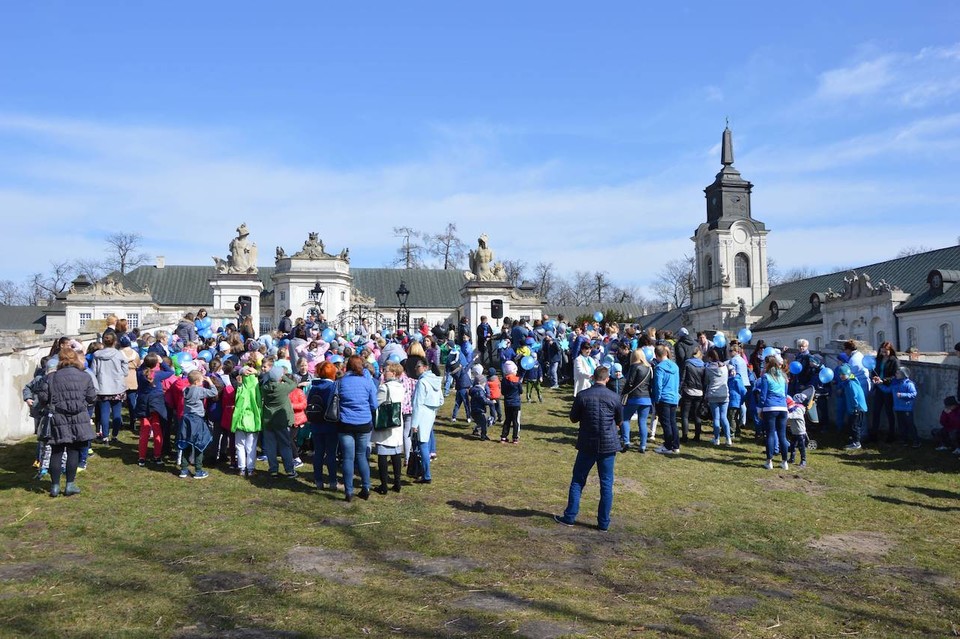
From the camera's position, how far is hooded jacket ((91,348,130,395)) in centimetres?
1234

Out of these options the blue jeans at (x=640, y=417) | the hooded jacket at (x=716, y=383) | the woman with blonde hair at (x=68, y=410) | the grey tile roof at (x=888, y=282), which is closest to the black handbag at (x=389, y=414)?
the woman with blonde hair at (x=68, y=410)

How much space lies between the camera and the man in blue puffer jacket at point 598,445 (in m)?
8.88

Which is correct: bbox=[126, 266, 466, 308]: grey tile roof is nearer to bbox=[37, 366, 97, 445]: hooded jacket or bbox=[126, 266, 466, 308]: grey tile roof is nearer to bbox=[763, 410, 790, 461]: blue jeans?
bbox=[763, 410, 790, 461]: blue jeans

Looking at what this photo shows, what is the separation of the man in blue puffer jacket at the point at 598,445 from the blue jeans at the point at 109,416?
25.3 ft

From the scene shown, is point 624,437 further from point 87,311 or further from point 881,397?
point 87,311

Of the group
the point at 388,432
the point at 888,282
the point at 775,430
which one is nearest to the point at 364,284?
the point at 888,282

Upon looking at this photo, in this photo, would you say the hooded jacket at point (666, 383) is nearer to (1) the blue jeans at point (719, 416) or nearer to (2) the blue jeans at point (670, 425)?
(2) the blue jeans at point (670, 425)

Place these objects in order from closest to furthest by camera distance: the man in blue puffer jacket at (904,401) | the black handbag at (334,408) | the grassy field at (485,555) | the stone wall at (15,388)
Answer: the grassy field at (485,555), the black handbag at (334,408), the stone wall at (15,388), the man in blue puffer jacket at (904,401)

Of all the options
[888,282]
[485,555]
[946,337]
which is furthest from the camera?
[888,282]

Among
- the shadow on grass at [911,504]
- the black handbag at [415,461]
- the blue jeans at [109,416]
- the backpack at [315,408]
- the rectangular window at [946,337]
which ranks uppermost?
the rectangular window at [946,337]

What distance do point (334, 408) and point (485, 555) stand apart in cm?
302

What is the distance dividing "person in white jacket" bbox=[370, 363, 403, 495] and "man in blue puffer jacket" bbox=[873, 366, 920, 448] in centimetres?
937

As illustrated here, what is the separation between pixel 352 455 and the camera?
9961 millimetres

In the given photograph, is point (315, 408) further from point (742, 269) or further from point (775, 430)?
point (742, 269)
